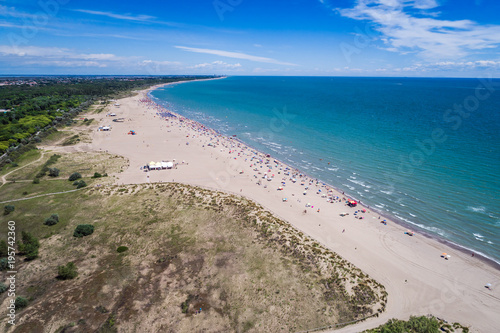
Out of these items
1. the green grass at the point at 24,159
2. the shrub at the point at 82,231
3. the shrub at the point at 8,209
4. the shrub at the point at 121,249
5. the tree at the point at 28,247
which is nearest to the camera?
the tree at the point at 28,247

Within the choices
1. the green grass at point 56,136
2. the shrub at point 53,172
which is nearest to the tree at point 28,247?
the shrub at point 53,172

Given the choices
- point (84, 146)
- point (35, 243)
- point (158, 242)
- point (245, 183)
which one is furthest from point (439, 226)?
point (84, 146)

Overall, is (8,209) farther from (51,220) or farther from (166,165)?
(166,165)

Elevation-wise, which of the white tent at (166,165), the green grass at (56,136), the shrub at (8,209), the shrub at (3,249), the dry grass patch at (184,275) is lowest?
the dry grass patch at (184,275)

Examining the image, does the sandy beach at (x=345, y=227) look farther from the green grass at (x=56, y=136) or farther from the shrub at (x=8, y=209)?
the shrub at (x=8, y=209)

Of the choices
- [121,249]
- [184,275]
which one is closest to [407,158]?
[184,275]

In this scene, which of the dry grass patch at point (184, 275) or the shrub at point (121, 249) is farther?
the shrub at point (121, 249)

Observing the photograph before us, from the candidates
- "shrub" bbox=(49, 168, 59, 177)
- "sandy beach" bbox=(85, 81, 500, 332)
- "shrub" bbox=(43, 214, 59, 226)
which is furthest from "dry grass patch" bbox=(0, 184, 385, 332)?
"shrub" bbox=(49, 168, 59, 177)

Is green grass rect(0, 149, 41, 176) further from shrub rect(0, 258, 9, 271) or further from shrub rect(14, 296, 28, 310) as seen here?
shrub rect(14, 296, 28, 310)
